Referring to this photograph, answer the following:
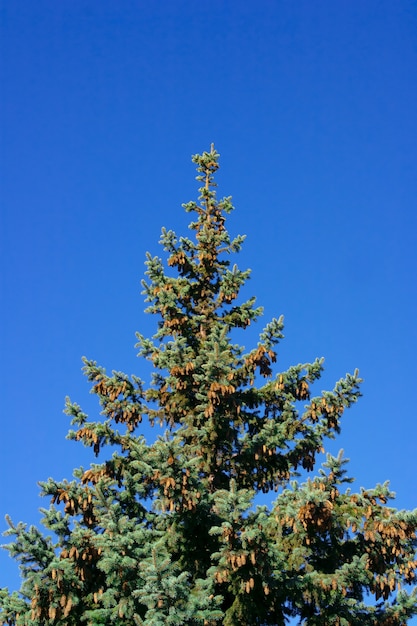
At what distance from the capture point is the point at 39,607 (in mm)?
11625

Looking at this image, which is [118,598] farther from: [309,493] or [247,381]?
[247,381]

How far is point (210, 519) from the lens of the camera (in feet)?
43.0

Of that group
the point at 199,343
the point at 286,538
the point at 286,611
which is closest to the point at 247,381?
the point at 199,343

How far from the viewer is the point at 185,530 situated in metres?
13.2

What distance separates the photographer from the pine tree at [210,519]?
1108 centimetres

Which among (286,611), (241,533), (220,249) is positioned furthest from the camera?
(220,249)

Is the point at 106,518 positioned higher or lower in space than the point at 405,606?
higher

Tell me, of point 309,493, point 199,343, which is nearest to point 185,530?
point 309,493

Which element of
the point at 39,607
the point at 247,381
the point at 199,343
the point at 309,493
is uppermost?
the point at 199,343

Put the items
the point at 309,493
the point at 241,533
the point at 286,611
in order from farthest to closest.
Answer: the point at 286,611, the point at 309,493, the point at 241,533

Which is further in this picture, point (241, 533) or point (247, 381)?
point (247, 381)

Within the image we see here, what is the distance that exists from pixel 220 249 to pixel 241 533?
9839 millimetres

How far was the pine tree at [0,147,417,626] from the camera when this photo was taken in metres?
11.1

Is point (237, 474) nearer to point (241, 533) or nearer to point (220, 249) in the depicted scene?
point (241, 533)
